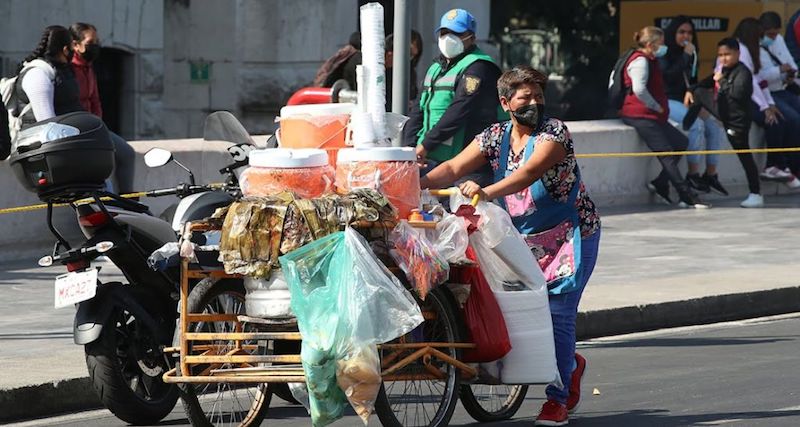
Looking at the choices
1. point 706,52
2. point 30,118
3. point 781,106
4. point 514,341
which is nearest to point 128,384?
point 514,341

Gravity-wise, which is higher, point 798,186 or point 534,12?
point 534,12

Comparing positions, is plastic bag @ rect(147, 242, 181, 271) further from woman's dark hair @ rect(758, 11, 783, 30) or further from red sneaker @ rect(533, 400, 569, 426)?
woman's dark hair @ rect(758, 11, 783, 30)

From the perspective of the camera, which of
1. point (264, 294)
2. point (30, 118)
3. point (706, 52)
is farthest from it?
point (706, 52)

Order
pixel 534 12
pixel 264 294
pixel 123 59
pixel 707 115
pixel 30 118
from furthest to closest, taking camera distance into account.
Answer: pixel 534 12, pixel 123 59, pixel 707 115, pixel 30 118, pixel 264 294

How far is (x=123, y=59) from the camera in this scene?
1977 cm

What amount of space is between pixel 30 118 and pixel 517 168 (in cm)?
534

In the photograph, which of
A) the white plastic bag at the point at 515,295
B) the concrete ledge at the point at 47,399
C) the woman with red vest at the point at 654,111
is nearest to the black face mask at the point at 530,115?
the white plastic bag at the point at 515,295

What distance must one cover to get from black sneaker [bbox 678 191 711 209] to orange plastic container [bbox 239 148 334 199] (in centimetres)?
1060

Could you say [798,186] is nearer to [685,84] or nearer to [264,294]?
[685,84]

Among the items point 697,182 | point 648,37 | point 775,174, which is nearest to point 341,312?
point 648,37

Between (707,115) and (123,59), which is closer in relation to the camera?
(707,115)

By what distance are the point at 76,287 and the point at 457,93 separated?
143 inches

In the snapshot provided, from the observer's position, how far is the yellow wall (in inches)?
954

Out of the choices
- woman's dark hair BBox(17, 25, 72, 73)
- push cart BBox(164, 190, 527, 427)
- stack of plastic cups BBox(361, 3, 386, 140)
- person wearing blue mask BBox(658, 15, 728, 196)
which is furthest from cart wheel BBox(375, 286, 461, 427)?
person wearing blue mask BBox(658, 15, 728, 196)
